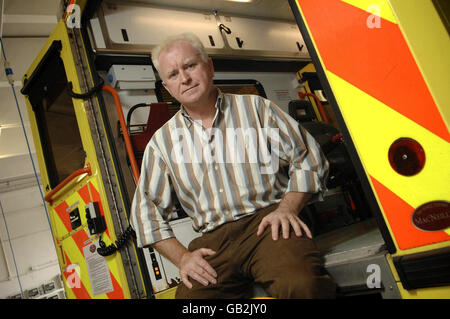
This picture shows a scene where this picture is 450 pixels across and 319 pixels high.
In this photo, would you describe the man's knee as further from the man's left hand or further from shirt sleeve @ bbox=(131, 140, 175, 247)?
shirt sleeve @ bbox=(131, 140, 175, 247)

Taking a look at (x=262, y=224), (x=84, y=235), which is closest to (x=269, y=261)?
(x=262, y=224)

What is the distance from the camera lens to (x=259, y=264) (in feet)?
4.01

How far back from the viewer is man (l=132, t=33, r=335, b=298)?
1289mm

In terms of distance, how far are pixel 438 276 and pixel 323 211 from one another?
6.98ft

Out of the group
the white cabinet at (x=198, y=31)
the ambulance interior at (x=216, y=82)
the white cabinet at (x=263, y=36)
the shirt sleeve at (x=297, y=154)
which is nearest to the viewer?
the shirt sleeve at (x=297, y=154)

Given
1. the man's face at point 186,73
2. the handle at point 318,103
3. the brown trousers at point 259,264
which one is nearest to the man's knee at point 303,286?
the brown trousers at point 259,264

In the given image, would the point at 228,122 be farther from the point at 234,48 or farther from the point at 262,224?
the point at 234,48

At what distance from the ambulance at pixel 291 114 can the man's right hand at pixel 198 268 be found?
0.25m

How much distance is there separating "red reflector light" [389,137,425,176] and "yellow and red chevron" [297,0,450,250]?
12 mm

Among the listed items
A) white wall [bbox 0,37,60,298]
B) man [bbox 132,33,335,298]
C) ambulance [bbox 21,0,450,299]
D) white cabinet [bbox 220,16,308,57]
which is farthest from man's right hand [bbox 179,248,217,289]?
white wall [bbox 0,37,60,298]

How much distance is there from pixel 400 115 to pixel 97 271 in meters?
2.13

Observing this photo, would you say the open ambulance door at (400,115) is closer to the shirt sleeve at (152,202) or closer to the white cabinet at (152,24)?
the shirt sleeve at (152,202)

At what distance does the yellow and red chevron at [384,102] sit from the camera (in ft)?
2.47

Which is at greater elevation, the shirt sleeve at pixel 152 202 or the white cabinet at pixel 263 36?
the white cabinet at pixel 263 36
